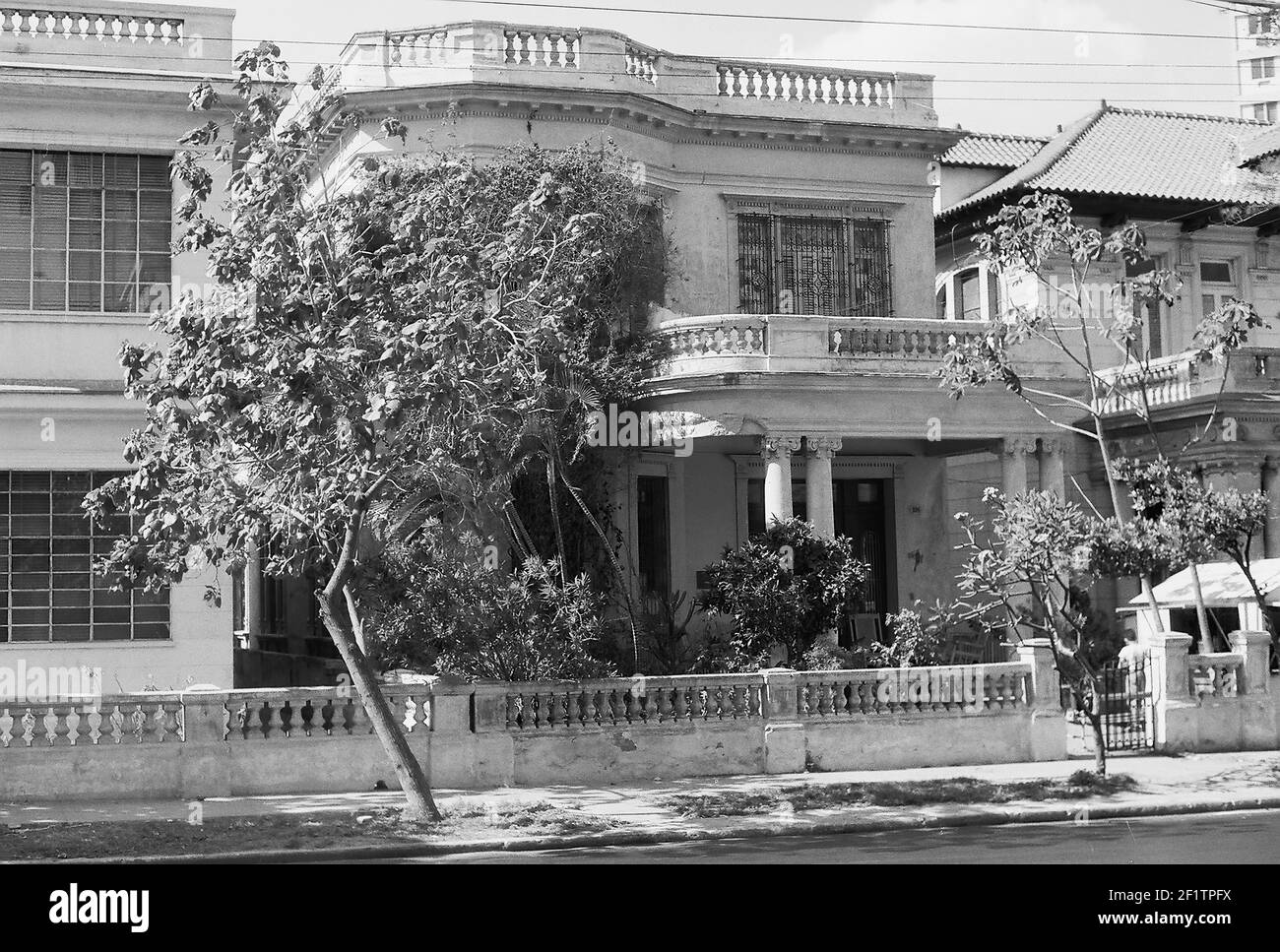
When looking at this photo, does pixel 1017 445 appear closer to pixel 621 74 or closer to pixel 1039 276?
pixel 1039 276

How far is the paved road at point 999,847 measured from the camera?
13750mm

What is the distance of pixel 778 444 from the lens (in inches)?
938

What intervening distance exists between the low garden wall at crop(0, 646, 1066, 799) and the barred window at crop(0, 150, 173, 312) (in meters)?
6.85

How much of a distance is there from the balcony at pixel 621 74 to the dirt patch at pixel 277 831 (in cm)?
1307

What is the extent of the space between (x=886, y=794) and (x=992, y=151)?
806 inches

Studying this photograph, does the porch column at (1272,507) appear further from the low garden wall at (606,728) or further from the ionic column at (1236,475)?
the low garden wall at (606,728)

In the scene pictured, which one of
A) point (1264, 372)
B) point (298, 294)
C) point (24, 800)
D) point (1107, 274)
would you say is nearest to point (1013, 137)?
point (1107, 274)

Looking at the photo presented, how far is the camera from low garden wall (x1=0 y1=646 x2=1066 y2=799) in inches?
691

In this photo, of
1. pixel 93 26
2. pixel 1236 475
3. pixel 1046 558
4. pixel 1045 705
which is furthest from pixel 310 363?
pixel 1236 475

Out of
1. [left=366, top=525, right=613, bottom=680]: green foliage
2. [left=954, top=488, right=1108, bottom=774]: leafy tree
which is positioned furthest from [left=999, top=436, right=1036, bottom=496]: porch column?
[left=366, top=525, right=613, bottom=680]: green foliage

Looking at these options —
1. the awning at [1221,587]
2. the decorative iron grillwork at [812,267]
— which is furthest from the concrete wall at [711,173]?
the awning at [1221,587]

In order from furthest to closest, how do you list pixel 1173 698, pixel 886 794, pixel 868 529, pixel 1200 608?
1. pixel 868 529
2. pixel 1200 608
3. pixel 1173 698
4. pixel 886 794

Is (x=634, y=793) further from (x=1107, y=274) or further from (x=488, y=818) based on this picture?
(x=1107, y=274)

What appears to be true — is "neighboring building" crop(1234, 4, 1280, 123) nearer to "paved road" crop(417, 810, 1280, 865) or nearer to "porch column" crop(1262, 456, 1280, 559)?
"porch column" crop(1262, 456, 1280, 559)
